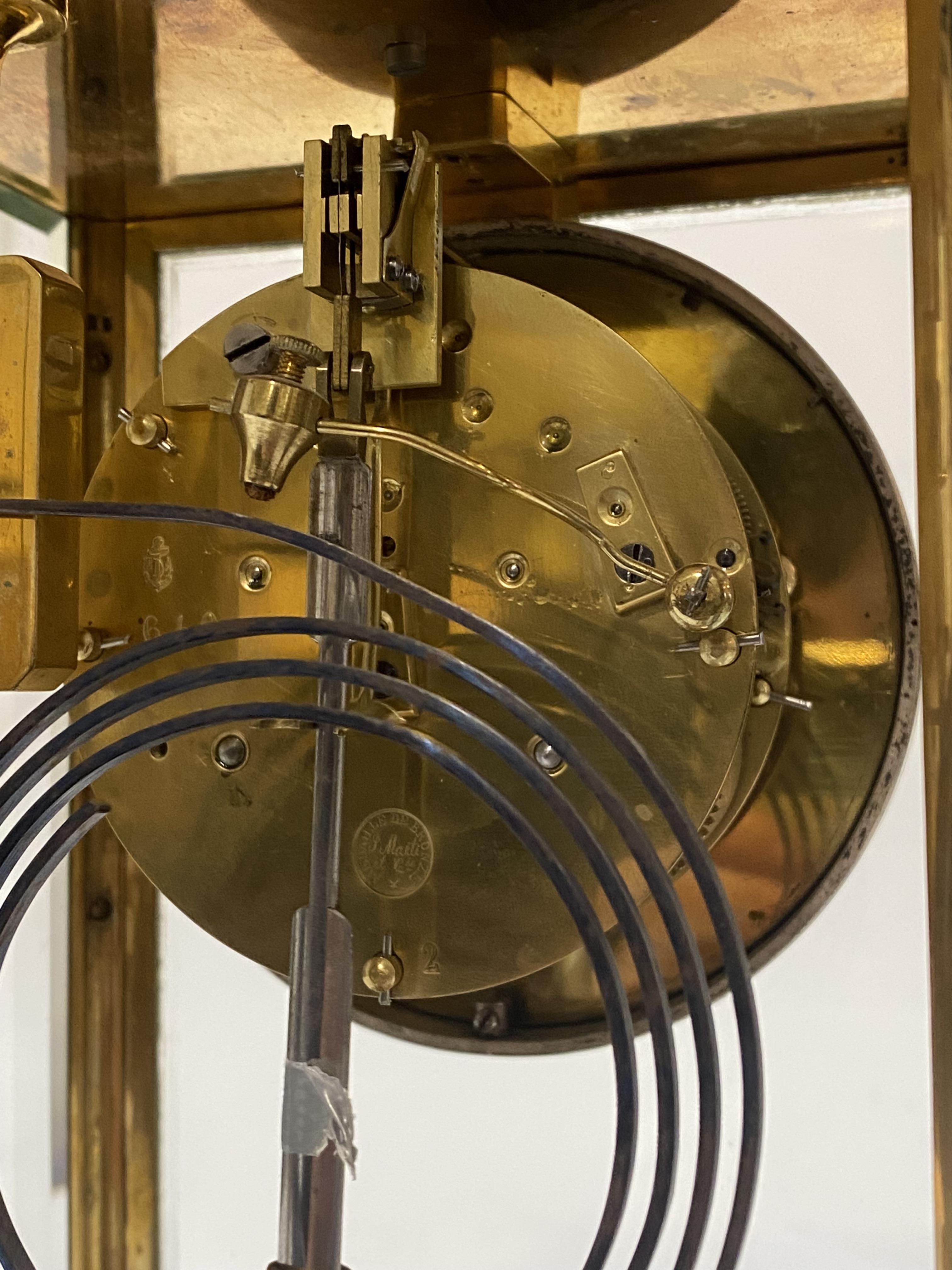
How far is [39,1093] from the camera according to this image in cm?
105

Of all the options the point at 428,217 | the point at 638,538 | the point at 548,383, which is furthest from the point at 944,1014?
the point at 428,217

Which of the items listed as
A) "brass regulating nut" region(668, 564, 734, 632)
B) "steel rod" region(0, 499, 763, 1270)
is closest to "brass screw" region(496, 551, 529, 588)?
"brass regulating nut" region(668, 564, 734, 632)

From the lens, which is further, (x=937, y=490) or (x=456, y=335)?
(x=456, y=335)

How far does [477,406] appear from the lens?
0.86 meters

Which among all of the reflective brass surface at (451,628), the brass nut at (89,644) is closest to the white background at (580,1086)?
the reflective brass surface at (451,628)

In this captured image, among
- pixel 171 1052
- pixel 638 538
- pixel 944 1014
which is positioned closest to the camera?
pixel 944 1014

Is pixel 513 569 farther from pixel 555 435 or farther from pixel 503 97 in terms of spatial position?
pixel 503 97

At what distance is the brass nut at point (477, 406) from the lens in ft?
2.80

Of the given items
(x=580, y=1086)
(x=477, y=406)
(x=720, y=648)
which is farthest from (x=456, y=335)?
(x=580, y=1086)

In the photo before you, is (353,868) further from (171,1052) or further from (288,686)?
(171,1052)

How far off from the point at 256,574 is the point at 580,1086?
1.32 ft

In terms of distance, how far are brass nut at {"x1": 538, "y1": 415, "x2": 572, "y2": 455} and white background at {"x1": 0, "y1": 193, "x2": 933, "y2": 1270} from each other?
7.2 inches

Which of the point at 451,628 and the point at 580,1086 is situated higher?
the point at 451,628

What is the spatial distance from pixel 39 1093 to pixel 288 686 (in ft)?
1.33
